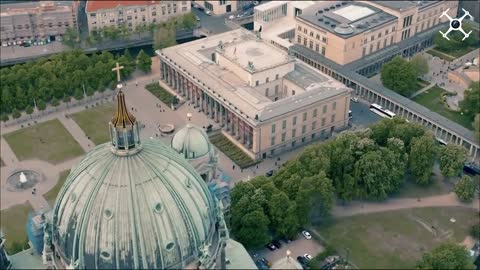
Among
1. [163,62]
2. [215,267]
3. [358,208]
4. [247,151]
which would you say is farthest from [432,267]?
[163,62]

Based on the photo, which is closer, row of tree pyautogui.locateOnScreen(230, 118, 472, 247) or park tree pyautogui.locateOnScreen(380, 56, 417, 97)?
row of tree pyautogui.locateOnScreen(230, 118, 472, 247)

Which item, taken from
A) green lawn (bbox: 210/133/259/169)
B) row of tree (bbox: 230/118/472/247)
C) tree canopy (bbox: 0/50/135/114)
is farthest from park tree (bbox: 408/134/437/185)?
tree canopy (bbox: 0/50/135/114)

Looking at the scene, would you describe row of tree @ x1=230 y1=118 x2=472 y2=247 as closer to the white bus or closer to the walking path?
the walking path

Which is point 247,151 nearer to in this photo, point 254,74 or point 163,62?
point 254,74

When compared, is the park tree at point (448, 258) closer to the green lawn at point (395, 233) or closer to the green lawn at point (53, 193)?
the green lawn at point (395, 233)

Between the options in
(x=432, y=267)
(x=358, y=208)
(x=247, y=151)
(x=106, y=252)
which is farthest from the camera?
(x=247, y=151)
